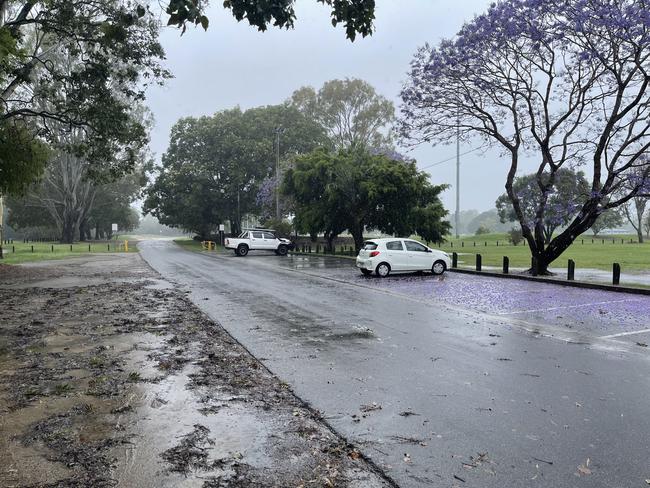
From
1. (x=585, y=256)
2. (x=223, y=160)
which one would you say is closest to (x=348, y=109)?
(x=223, y=160)

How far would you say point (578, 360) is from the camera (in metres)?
7.09

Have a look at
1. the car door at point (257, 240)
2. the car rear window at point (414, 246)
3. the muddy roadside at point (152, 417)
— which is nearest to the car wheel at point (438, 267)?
the car rear window at point (414, 246)

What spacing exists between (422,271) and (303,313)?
37.8 ft

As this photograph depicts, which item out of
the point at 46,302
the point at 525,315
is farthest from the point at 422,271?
the point at 46,302

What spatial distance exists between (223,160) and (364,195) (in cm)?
2949

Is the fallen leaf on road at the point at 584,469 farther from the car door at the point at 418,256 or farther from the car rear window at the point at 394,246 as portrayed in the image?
the car door at the point at 418,256

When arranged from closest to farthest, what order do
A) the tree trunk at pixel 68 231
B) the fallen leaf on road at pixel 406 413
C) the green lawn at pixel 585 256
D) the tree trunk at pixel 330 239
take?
the fallen leaf on road at pixel 406 413 → the green lawn at pixel 585 256 → the tree trunk at pixel 330 239 → the tree trunk at pixel 68 231

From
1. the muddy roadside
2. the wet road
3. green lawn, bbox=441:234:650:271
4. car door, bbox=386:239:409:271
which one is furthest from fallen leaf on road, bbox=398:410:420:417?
green lawn, bbox=441:234:650:271

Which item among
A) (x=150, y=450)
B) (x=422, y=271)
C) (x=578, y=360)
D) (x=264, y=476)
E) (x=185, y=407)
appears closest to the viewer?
(x=264, y=476)

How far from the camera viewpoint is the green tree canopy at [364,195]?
111 feet

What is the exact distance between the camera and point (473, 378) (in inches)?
244

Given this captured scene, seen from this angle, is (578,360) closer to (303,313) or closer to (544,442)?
(544,442)

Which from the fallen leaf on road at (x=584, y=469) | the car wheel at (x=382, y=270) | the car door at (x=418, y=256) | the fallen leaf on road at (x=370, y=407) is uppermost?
the car door at (x=418, y=256)

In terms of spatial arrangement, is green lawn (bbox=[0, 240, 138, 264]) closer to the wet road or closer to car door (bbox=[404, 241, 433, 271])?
car door (bbox=[404, 241, 433, 271])
